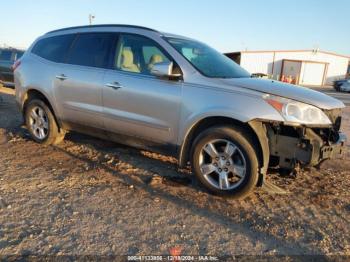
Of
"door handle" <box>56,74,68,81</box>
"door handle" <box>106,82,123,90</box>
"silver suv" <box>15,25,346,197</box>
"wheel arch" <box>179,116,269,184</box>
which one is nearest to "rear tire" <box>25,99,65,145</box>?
"silver suv" <box>15,25,346,197</box>

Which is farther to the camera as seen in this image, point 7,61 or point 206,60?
point 7,61

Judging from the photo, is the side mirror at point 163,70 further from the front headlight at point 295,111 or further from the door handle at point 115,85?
the front headlight at point 295,111

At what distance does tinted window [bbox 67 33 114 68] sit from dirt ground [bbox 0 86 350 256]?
4.66ft

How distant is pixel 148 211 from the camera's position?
11.5 ft

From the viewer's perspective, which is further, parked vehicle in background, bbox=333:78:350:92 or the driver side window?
parked vehicle in background, bbox=333:78:350:92

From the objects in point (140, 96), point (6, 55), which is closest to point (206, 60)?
point (140, 96)

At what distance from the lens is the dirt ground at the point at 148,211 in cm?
290

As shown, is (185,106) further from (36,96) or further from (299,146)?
(36,96)

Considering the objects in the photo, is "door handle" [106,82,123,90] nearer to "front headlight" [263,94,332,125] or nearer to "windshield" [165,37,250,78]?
"windshield" [165,37,250,78]

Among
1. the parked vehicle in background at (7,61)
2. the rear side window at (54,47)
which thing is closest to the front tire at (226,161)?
the rear side window at (54,47)

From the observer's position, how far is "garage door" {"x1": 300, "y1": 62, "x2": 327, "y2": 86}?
45281 mm

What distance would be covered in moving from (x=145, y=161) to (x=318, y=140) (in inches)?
96.9

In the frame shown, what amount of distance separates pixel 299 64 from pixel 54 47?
44488mm

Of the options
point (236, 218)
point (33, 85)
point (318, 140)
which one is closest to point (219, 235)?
point (236, 218)
